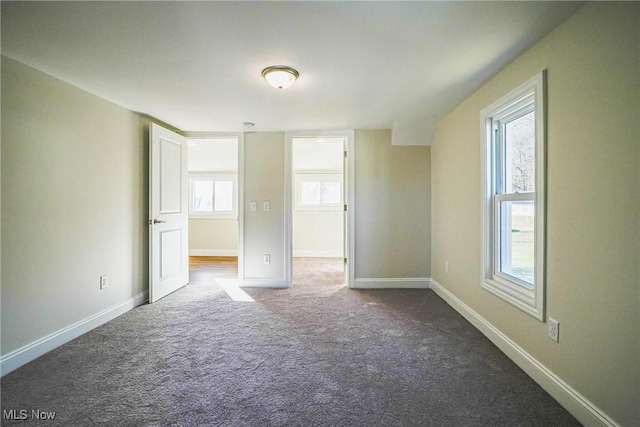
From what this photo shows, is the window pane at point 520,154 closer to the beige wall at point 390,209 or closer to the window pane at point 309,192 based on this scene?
the beige wall at point 390,209

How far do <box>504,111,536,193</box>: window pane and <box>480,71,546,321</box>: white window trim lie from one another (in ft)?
0.30

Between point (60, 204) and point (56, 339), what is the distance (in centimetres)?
105

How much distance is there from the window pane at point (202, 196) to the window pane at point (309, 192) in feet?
6.98

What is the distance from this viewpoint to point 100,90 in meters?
2.49

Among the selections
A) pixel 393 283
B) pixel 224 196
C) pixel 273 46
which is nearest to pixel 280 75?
pixel 273 46

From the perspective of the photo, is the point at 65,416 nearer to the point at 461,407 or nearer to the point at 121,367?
the point at 121,367

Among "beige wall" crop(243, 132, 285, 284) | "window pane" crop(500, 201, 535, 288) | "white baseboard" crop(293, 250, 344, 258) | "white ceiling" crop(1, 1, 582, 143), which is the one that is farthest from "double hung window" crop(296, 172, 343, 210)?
"window pane" crop(500, 201, 535, 288)

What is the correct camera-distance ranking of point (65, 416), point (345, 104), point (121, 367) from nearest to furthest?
point (65, 416) < point (121, 367) < point (345, 104)

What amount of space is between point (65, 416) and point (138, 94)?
2405 mm

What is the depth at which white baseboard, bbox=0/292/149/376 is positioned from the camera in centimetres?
190

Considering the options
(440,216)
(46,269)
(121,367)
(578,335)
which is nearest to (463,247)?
(440,216)

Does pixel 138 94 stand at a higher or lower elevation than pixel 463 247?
higher

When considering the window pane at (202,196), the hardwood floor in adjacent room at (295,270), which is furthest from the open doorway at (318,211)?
the window pane at (202,196)

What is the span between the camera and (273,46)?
1787 mm
